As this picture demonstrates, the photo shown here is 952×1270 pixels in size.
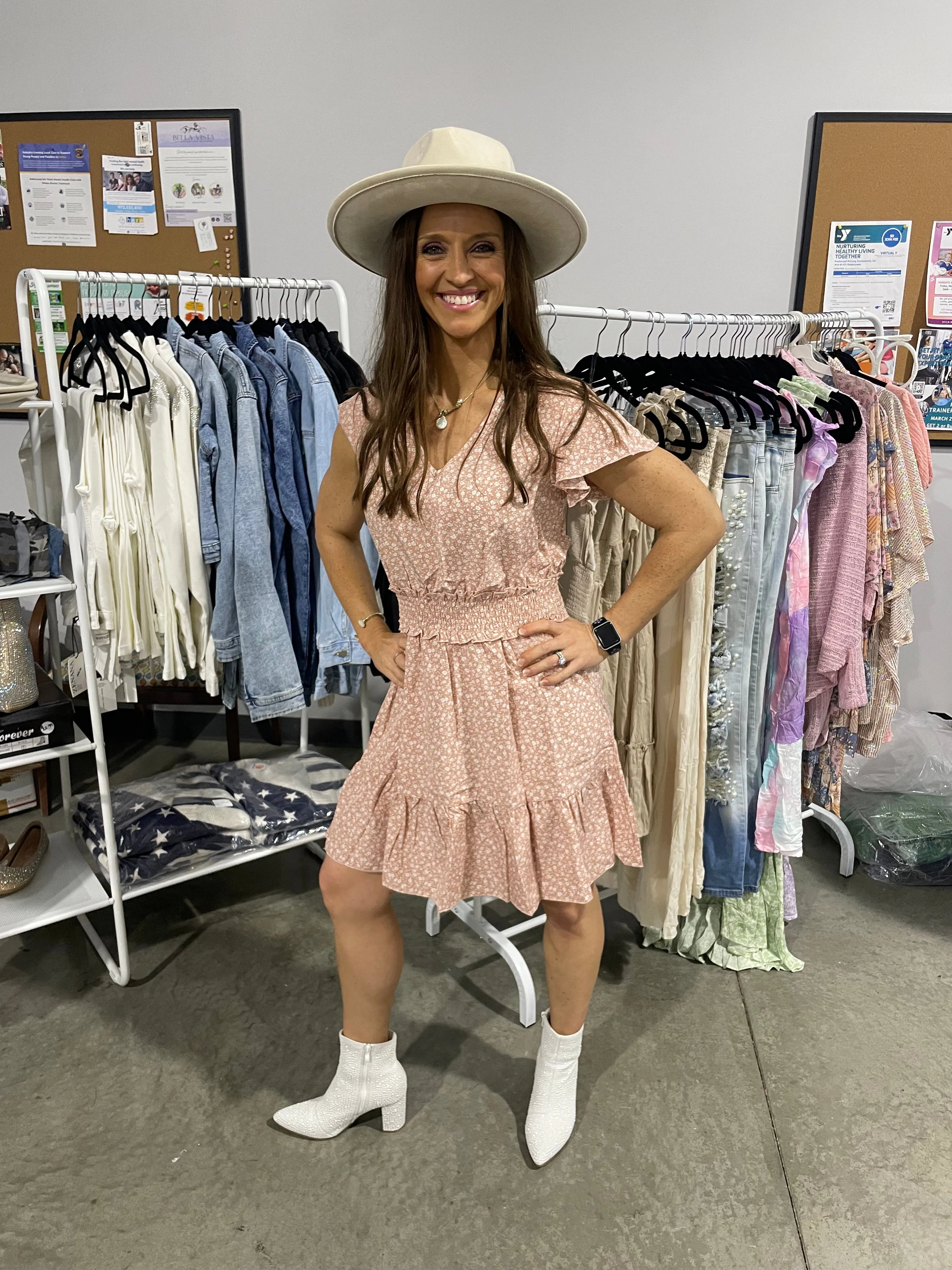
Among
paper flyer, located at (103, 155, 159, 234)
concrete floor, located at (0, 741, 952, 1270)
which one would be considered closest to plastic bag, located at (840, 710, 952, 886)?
concrete floor, located at (0, 741, 952, 1270)

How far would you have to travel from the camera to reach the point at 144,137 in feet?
9.40

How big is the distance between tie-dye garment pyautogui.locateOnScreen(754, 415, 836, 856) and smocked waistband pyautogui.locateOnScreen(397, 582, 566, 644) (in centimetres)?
74

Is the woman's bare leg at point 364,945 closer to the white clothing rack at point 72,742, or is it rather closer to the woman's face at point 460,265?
the white clothing rack at point 72,742

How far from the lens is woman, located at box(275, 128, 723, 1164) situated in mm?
1326

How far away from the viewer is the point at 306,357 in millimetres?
2047

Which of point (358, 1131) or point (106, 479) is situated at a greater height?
point (106, 479)

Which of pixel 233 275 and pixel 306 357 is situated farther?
pixel 233 275

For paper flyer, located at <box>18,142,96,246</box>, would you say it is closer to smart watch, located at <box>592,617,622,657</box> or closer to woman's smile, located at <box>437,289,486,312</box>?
woman's smile, located at <box>437,289,486,312</box>

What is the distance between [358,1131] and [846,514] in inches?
67.3

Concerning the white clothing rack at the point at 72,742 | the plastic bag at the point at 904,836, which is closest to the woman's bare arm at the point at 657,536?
the white clothing rack at the point at 72,742

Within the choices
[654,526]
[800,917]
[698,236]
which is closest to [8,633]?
[654,526]

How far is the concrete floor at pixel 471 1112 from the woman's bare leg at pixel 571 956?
11.7 inches

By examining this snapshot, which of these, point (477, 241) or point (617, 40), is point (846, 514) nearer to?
point (477, 241)

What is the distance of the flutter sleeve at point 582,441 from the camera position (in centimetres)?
134
